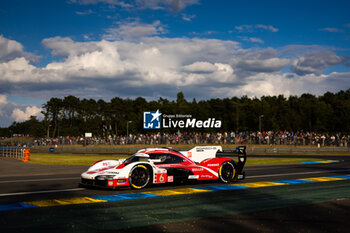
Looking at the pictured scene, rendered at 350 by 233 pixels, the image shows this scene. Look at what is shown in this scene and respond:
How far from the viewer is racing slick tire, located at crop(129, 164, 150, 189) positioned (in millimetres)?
10984

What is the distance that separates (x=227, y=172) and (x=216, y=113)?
100432 millimetres

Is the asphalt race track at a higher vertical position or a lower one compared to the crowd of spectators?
lower

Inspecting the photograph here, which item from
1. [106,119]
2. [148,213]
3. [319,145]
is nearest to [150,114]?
[319,145]

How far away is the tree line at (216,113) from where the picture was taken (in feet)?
302

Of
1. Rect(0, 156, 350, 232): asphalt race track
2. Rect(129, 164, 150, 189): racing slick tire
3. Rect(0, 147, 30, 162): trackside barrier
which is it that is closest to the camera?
Rect(0, 156, 350, 232): asphalt race track

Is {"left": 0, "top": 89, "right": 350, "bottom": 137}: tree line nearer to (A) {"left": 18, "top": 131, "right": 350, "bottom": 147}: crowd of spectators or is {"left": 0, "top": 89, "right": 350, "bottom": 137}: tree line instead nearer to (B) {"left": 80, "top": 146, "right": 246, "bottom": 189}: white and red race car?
(A) {"left": 18, "top": 131, "right": 350, "bottom": 147}: crowd of spectators

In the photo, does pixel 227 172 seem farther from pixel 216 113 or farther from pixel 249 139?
pixel 216 113

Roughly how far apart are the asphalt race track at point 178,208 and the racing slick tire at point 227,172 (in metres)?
0.61

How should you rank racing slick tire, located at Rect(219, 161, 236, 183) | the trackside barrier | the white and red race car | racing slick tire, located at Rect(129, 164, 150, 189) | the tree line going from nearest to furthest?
the white and red race car
racing slick tire, located at Rect(129, 164, 150, 189)
racing slick tire, located at Rect(219, 161, 236, 183)
the trackside barrier
the tree line

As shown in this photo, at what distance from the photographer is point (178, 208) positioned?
837cm

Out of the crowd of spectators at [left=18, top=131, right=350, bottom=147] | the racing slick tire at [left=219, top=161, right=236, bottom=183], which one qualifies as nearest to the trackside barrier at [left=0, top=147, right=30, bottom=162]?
the racing slick tire at [left=219, top=161, right=236, bottom=183]

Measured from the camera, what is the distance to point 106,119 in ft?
396

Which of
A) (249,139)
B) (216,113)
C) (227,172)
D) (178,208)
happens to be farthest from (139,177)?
(216,113)

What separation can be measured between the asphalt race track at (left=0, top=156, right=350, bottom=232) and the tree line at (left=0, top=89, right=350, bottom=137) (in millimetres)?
73117
